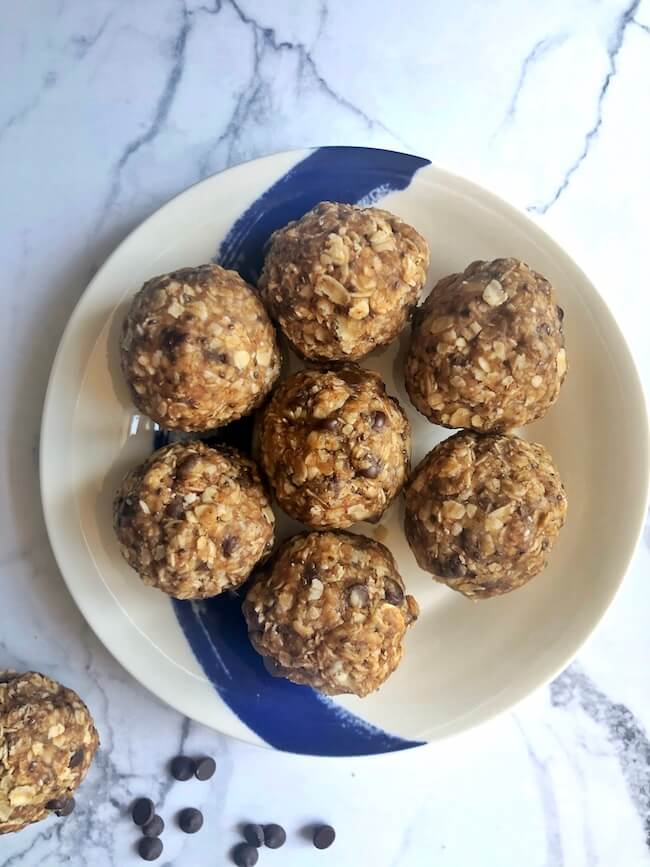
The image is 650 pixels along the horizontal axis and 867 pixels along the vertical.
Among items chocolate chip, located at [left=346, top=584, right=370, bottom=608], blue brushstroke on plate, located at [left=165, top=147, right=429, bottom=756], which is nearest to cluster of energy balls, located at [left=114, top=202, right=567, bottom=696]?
chocolate chip, located at [left=346, top=584, right=370, bottom=608]

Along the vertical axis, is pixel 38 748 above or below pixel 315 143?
below

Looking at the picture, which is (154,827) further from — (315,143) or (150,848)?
(315,143)

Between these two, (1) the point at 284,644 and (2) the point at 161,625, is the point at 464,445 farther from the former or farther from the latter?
(2) the point at 161,625

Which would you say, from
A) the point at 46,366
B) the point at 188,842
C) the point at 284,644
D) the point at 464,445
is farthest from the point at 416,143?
the point at 188,842

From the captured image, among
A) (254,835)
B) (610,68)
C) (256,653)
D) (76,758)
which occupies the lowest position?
(254,835)

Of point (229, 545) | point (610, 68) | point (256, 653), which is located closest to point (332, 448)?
point (229, 545)

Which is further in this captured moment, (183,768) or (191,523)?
(183,768)

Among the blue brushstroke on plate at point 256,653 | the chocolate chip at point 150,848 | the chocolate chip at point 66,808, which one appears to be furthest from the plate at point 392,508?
the chocolate chip at point 150,848
